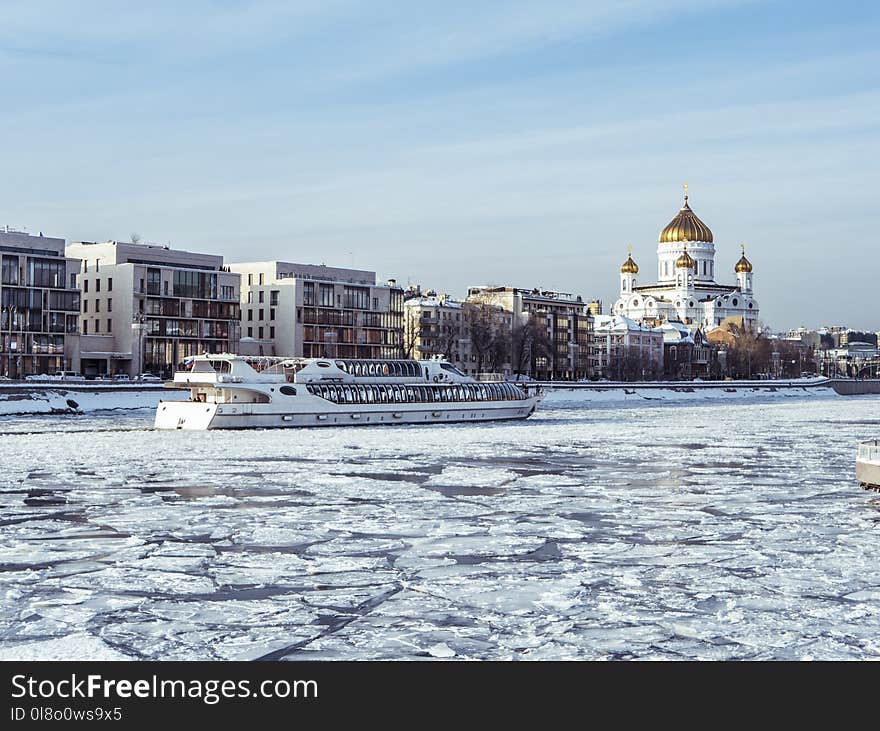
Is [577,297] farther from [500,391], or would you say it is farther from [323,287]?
[500,391]

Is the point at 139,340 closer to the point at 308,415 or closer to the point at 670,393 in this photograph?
the point at 670,393

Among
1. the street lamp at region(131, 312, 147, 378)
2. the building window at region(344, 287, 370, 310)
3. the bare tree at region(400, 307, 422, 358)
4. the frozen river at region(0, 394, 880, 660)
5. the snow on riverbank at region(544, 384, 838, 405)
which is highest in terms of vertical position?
the building window at region(344, 287, 370, 310)

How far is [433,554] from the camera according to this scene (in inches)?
721

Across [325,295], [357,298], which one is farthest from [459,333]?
[325,295]

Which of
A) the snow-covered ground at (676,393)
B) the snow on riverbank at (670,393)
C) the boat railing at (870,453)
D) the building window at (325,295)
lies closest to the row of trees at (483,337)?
the building window at (325,295)

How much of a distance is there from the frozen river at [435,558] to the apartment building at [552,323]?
128511 millimetres

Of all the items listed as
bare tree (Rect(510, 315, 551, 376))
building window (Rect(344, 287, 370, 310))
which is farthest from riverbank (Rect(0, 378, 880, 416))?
building window (Rect(344, 287, 370, 310))

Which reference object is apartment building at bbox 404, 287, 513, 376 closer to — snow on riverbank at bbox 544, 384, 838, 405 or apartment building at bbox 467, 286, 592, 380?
apartment building at bbox 467, 286, 592, 380

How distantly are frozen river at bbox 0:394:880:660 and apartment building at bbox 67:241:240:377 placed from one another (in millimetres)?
83422

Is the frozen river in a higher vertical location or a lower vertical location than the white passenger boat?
lower

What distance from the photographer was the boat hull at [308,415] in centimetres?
5491

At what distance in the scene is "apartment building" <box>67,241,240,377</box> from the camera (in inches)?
4577
